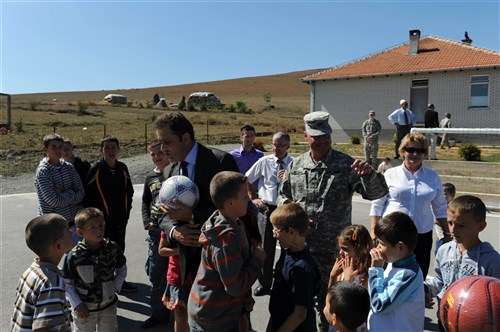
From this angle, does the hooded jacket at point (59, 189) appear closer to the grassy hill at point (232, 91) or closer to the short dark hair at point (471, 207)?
the short dark hair at point (471, 207)

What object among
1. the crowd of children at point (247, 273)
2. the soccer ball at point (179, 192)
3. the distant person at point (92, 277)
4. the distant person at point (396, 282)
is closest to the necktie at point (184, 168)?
the soccer ball at point (179, 192)

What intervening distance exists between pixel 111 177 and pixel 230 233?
318cm

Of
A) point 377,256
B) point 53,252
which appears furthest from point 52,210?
point 377,256

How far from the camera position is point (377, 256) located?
8.27 ft

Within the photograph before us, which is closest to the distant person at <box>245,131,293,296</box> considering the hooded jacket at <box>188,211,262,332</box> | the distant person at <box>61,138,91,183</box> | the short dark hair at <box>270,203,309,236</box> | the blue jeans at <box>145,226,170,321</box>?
the blue jeans at <box>145,226,170,321</box>

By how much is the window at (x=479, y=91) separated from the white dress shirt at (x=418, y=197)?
19.1 meters

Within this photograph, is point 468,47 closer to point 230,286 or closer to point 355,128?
point 355,128

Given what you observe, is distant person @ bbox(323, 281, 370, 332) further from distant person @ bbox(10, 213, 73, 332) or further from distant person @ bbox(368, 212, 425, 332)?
distant person @ bbox(10, 213, 73, 332)

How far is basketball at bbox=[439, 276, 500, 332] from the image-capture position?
152cm

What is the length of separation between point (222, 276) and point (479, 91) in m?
21.9

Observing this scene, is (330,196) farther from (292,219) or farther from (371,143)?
(371,143)

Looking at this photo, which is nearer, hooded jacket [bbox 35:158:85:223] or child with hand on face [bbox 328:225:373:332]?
child with hand on face [bbox 328:225:373:332]

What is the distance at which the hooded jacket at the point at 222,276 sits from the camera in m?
2.50

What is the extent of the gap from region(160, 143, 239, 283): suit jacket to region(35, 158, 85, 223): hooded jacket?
2393mm
